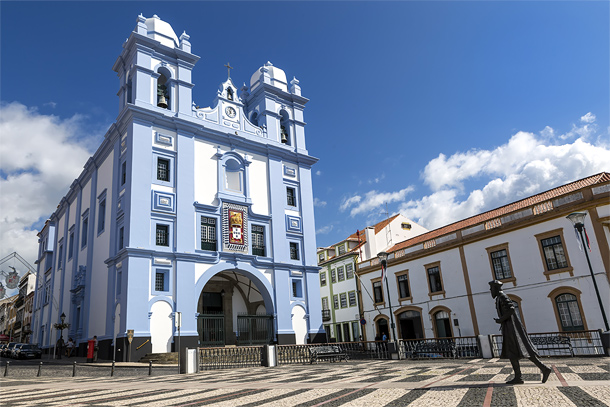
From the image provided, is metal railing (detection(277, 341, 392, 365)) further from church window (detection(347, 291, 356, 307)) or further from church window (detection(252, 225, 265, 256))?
church window (detection(347, 291, 356, 307))

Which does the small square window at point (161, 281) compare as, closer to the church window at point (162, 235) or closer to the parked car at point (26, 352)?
the church window at point (162, 235)

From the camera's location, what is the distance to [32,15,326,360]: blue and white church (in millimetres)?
24594

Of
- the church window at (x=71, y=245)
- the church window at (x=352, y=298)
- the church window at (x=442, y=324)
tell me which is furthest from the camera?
the church window at (x=352, y=298)

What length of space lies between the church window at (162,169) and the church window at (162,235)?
302cm

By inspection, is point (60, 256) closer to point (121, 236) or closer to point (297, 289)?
point (121, 236)

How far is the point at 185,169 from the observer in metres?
27.7

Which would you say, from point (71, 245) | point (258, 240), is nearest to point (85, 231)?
point (71, 245)

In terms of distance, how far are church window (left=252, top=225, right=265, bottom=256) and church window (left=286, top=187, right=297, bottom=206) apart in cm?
357

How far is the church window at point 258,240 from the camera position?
29.9 meters

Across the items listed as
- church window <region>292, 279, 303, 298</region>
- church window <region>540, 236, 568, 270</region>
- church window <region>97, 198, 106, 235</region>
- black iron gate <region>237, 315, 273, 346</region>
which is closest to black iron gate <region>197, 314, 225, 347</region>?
black iron gate <region>237, 315, 273, 346</region>

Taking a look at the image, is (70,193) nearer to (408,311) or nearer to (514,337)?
(408,311)

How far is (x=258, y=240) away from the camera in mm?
30250

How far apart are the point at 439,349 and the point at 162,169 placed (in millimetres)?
18924

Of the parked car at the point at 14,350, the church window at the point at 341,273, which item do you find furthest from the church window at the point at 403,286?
the parked car at the point at 14,350
